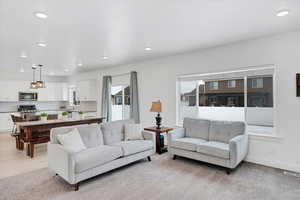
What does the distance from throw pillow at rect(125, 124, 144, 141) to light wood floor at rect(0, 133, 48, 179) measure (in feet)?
6.01

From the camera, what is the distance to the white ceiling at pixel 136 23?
88.7 inches

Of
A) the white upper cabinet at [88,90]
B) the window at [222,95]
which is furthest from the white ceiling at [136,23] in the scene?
the white upper cabinet at [88,90]

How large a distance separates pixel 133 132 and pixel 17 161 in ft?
8.73

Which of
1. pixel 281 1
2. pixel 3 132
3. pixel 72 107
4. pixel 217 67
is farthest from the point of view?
pixel 72 107

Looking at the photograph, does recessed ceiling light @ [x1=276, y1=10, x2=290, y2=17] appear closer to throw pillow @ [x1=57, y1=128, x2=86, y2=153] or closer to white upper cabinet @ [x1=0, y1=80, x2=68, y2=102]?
throw pillow @ [x1=57, y1=128, x2=86, y2=153]

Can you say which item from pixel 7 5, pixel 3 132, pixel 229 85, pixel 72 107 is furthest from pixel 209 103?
pixel 3 132

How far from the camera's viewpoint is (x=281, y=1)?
2.18 metres

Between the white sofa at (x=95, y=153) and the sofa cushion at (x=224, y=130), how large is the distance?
134 cm

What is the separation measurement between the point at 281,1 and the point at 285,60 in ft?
5.05

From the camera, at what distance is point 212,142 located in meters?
3.68

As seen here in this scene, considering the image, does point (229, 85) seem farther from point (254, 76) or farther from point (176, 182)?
point (176, 182)

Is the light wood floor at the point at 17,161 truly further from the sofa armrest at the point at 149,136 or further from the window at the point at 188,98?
the window at the point at 188,98

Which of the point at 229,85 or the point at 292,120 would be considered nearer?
the point at 292,120

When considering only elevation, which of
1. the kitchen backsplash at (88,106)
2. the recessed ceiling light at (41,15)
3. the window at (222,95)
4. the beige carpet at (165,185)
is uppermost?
the recessed ceiling light at (41,15)
